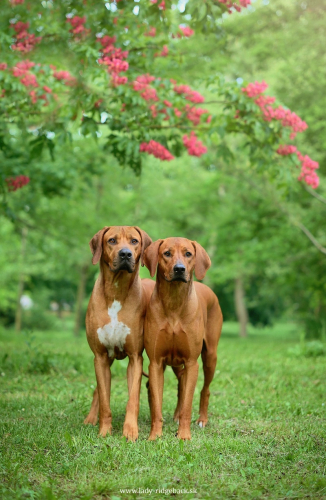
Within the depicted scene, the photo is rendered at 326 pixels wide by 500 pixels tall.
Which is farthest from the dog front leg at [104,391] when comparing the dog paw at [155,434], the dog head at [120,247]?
the dog head at [120,247]

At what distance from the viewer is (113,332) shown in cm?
483

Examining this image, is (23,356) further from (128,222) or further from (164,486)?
(128,222)

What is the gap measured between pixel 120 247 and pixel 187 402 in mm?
1488

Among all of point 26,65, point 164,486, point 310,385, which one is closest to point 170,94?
point 26,65

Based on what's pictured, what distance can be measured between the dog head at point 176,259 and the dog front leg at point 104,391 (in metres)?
0.98

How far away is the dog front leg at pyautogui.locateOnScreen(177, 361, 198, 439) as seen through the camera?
4.71 meters

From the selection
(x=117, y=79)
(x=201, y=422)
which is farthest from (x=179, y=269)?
(x=117, y=79)

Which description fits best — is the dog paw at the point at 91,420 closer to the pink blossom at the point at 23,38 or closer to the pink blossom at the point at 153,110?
the pink blossom at the point at 153,110

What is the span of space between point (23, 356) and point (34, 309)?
74.8 ft

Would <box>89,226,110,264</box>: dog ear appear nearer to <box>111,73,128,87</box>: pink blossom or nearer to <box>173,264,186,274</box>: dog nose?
<box>173,264,186,274</box>: dog nose

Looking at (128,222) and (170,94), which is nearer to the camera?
(170,94)

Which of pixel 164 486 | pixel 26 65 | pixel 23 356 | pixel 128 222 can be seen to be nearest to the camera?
pixel 164 486

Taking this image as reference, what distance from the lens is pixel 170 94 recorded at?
24.0 ft

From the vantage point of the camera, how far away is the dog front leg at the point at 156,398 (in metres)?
4.73
